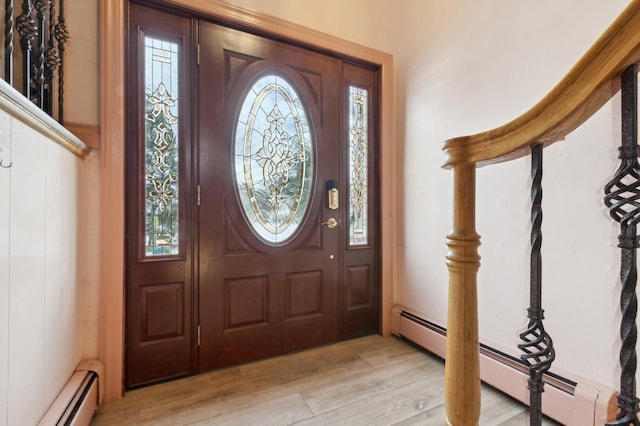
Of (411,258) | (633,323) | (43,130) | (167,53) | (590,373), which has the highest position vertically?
(167,53)

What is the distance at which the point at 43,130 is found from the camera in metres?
0.99

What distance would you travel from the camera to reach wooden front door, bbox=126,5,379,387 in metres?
1.59

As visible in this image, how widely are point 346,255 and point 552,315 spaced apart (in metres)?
1.19

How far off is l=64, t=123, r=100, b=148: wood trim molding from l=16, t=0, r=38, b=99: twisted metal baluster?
0.95ft

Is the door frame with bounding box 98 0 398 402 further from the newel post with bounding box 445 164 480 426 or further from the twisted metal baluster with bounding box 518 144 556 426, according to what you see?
the twisted metal baluster with bounding box 518 144 556 426

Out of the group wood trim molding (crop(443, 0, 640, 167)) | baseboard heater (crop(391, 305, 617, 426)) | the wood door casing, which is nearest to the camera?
wood trim molding (crop(443, 0, 640, 167))

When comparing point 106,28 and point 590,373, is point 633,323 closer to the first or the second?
point 590,373

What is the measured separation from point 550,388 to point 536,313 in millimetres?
1123

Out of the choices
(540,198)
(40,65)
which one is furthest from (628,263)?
(40,65)

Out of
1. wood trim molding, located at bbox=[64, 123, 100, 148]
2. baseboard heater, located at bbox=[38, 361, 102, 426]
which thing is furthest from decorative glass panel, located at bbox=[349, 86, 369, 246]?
baseboard heater, located at bbox=[38, 361, 102, 426]

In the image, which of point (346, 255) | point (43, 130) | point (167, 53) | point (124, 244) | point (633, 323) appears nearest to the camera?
point (633, 323)

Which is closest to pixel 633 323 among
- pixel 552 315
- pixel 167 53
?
pixel 552 315

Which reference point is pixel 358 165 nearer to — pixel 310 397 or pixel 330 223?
pixel 330 223

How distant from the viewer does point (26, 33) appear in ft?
3.55
